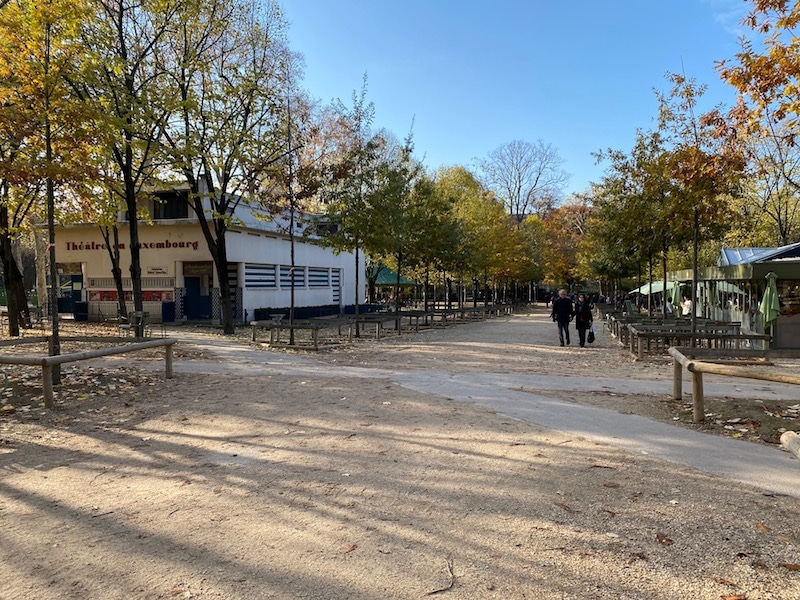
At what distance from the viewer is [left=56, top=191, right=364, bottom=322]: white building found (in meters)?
25.0

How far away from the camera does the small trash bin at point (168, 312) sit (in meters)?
24.7

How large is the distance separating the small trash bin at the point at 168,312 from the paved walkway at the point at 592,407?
11953 mm

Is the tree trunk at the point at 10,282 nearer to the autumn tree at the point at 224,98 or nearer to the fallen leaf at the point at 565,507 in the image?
the autumn tree at the point at 224,98

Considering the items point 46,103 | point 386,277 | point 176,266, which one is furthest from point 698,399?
point 386,277

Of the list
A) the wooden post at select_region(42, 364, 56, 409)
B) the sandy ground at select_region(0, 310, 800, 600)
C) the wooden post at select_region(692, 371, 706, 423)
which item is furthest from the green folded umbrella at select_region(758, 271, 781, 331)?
the wooden post at select_region(42, 364, 56, 409)

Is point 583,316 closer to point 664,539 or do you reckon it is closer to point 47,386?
point 47,386

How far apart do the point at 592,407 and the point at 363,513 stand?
4.67 m

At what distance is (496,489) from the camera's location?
4.41m

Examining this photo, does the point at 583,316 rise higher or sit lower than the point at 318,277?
lower

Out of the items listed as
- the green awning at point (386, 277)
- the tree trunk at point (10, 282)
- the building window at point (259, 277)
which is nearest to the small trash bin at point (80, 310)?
the tree trunk at point (10, 282)

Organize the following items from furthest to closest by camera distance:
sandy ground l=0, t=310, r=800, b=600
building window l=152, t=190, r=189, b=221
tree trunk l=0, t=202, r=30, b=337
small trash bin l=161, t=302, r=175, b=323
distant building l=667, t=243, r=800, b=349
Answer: building window l=152, t=190, r=189, b=221 → small trash bin l=161, t=302, r=175, b=323 → tree trunk l=0, t=202, r=30, b=337 → distant building l=667, t=243, r=800, b=349 → sandy ground l=0, t=310, r=800, b=600

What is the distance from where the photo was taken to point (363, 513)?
3955 millimetres

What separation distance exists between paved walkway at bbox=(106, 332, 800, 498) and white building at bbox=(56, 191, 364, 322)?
1201 cm

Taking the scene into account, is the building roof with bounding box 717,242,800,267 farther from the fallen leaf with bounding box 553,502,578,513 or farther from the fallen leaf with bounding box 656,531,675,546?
the fallen leaf with bounding box 656,531,675,546
